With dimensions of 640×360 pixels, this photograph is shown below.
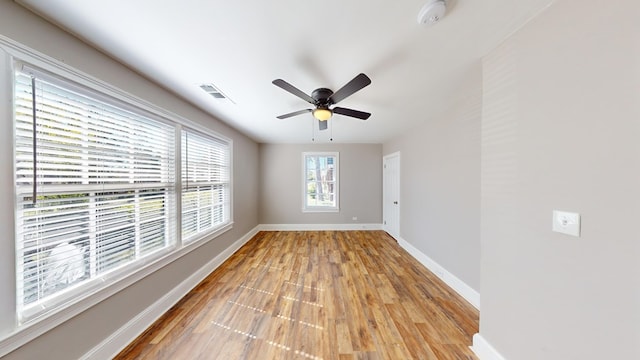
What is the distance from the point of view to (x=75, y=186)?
1.38 meters

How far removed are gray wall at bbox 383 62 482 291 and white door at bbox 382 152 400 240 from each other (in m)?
0.52

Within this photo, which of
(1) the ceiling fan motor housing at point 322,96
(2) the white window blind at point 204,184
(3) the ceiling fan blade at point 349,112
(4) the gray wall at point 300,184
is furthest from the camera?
(4) the gray wall at point 300,184

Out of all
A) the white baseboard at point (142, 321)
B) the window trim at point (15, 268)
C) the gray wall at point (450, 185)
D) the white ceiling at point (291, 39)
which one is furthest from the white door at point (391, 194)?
the window trim at point (15, 268)

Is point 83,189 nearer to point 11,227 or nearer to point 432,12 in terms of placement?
point 11,227

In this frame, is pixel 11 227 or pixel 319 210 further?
pixel 319 210

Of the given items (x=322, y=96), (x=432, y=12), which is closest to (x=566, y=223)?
(x=432, y=12)

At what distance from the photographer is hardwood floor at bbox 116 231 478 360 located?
1.61m

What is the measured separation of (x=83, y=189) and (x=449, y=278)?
370 cm

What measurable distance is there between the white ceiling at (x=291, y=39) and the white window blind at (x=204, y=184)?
769 mm

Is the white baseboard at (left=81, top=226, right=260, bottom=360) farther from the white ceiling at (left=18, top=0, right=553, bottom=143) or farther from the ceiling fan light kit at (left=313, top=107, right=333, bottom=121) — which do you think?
the ceiling fan light kit at (left=313, top=107, right=333, bottom=121)

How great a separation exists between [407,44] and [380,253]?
10.5 feet

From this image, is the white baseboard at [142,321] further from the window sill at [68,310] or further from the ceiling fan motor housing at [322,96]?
the ceiling fan motor housing at [322,96]

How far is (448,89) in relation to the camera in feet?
6.98

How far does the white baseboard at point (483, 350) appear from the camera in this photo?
145 cm
